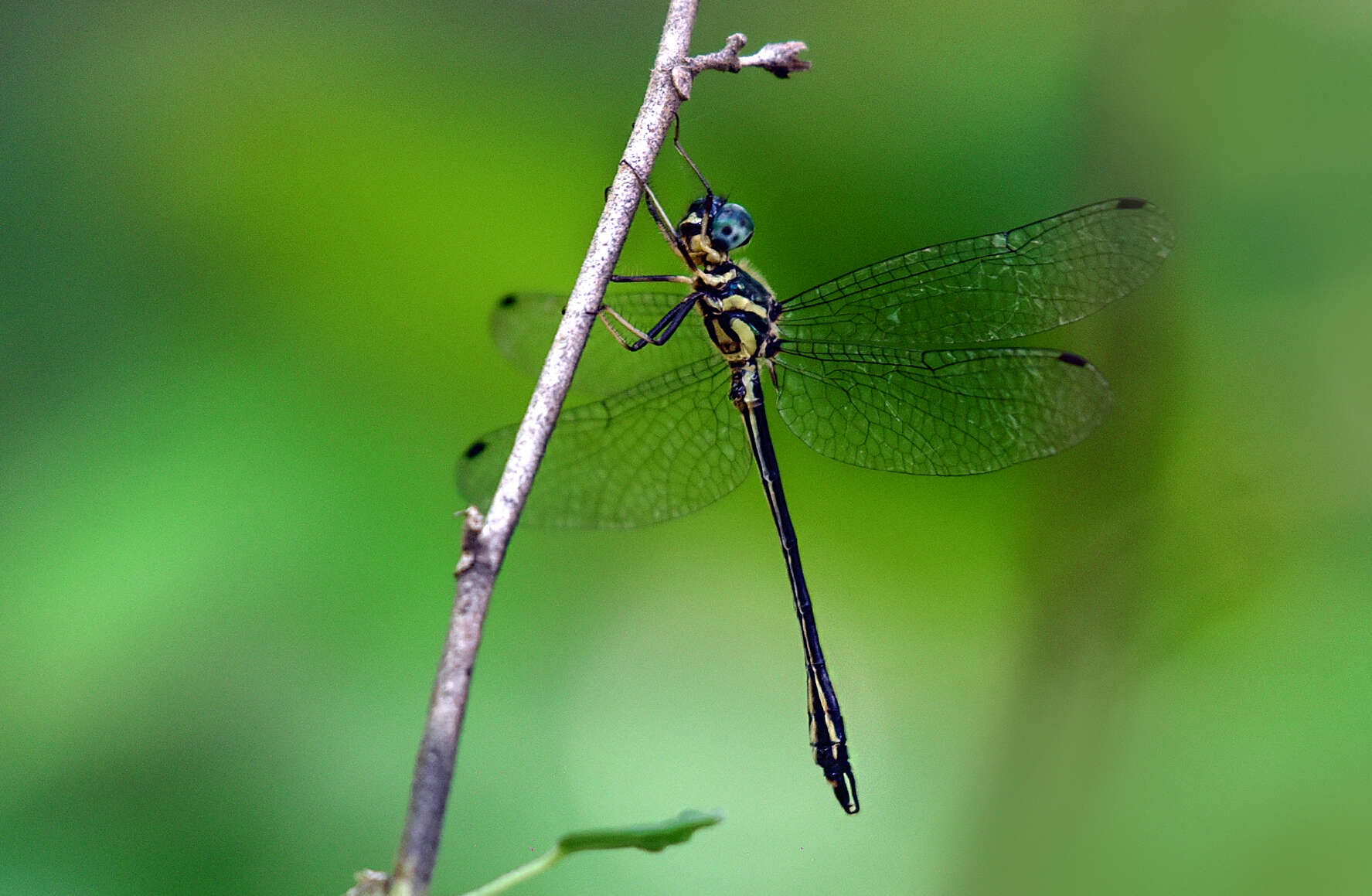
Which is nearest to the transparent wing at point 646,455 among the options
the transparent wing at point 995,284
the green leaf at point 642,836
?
the transparent wing at point 995,284

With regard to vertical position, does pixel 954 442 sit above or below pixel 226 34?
below

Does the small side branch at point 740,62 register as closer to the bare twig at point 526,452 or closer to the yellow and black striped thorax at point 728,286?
the bare twig at point 526,452

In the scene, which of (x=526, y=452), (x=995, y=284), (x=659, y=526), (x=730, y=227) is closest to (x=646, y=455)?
(x=659, y=526)

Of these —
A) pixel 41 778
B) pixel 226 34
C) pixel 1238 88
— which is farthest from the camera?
pixel 1238 88

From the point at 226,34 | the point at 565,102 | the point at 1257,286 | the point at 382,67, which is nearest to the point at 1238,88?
the point at 1257,286

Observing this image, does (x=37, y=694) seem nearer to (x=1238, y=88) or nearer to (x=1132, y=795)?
(x=1132, y=795)

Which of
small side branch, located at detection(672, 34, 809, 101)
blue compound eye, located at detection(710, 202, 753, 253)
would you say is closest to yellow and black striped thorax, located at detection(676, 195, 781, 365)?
blue compound eye, located at detection(710, 202, 753, 253)
